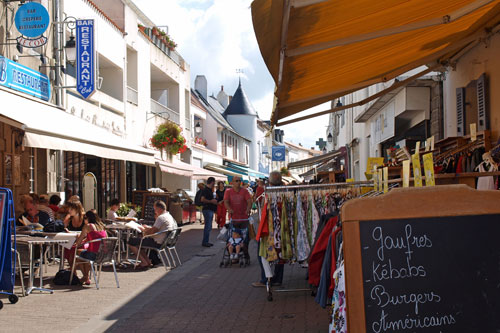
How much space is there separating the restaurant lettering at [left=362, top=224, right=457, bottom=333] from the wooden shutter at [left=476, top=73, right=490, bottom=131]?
4.89 metres

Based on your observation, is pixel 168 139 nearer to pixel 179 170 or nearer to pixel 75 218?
pixel 179 170

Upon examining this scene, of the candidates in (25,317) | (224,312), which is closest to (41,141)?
(25,317)

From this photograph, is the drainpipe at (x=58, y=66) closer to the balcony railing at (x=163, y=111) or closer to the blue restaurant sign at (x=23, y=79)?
the blue restaurant sign at (x=23, y=79)

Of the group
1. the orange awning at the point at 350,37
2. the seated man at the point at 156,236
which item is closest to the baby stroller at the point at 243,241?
the seated man at the point at 156,236

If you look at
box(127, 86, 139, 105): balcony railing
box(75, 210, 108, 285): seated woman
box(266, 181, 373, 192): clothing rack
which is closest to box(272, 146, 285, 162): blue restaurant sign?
box(127, 86, 139, 105): balcony railing

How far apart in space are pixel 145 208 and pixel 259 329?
1195cm

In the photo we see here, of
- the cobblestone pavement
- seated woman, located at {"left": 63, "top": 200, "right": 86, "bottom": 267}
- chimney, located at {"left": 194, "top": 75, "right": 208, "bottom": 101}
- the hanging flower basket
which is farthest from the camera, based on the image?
chimney, located at {"left": 194, "top": 75, "right": 208, "bottom": 101}

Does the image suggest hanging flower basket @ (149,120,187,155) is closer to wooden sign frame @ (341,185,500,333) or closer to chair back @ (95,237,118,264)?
chair back @ (95,237,118,264)

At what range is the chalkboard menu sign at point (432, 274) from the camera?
128 inches

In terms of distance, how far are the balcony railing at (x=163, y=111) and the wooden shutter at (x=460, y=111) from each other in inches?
692

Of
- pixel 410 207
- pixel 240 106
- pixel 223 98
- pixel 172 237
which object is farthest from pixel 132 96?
pixel 223 98

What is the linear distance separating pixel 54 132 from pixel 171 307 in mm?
4009

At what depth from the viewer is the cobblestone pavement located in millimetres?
6270

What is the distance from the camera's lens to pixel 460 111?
344 inches
